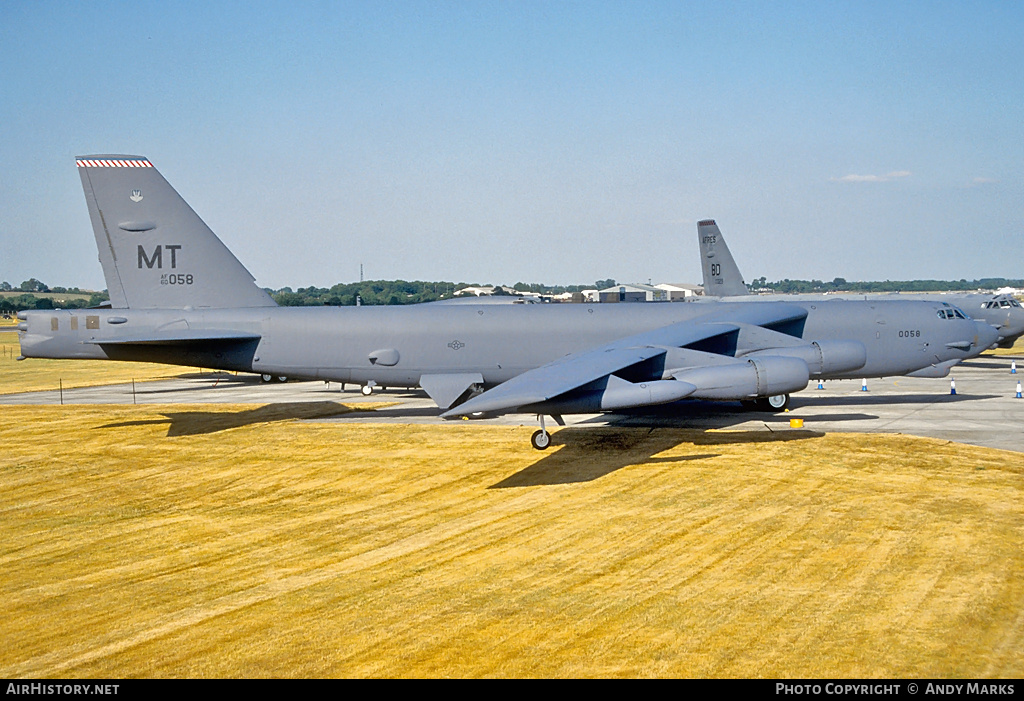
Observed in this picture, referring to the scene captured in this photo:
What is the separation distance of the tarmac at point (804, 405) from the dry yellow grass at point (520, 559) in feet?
7.40

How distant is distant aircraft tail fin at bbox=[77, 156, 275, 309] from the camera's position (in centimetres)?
2302

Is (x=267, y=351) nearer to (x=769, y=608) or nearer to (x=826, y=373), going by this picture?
(x=826, y=373)

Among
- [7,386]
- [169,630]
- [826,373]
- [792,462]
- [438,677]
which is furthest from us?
[7,386]

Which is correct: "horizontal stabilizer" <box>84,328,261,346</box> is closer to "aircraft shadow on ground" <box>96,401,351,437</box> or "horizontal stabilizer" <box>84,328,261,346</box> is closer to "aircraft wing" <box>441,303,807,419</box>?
"aircraft shadow on ground" <box>96,401,351,437</box>

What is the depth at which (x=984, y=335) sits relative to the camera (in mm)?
26031

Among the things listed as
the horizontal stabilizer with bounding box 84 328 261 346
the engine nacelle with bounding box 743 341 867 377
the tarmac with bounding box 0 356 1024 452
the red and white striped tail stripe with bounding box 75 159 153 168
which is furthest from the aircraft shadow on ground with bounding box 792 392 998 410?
the red and white striped tail stripe with bounding box 75 159 153 168

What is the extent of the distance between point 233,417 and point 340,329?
539 centimetres

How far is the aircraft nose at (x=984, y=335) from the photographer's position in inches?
1016

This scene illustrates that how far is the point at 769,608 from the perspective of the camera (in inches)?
385

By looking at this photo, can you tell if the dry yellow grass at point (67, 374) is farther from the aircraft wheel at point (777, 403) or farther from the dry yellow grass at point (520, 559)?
the aircraft wheel at point (777, 403)

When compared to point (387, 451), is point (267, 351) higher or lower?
higher

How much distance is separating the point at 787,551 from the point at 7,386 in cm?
3844

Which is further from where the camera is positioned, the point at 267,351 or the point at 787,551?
the point at 267,351
